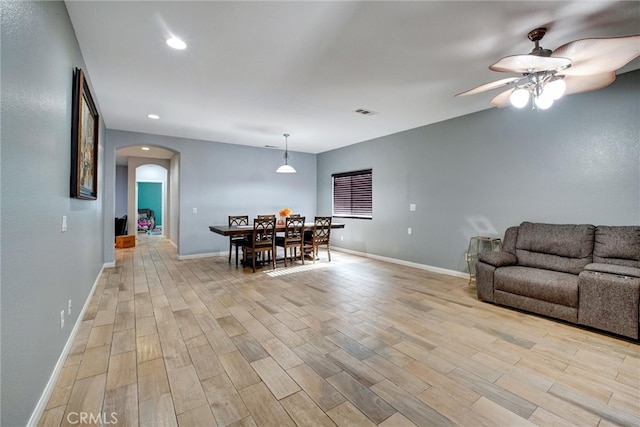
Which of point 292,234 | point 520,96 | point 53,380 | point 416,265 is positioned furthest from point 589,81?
point 53,380

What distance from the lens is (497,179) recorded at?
4.16 metres

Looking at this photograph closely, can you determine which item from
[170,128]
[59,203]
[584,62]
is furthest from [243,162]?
[584,62]

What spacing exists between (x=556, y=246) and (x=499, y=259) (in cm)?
62

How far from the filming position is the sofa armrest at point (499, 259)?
11.3 ft

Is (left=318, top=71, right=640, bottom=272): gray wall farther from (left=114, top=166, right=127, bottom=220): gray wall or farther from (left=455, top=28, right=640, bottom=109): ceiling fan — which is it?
(left=114, top=166, right=127, bottom=220): gray wall

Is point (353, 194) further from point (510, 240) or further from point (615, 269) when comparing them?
point (615, 269)

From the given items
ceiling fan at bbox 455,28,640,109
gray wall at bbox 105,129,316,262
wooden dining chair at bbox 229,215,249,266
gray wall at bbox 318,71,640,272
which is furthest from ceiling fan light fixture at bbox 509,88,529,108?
gray wall at bbox 105,129,316,262

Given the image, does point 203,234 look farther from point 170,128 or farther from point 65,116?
point 65,116

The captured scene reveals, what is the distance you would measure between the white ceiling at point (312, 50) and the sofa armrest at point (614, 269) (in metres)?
2.05

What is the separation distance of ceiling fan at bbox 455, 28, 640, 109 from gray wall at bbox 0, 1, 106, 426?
2.87 m

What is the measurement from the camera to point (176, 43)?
8.27ft

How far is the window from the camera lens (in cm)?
642

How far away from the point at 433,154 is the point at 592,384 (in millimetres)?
3817

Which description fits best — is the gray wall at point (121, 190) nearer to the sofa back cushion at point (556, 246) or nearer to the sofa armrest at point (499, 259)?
the sofa armrest at point (499, 259)
